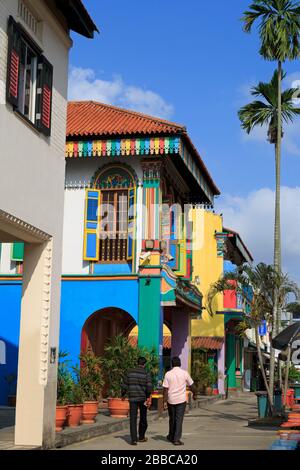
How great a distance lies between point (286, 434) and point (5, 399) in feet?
42.2

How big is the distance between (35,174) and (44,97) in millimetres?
1423

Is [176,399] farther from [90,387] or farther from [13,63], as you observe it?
[13,63]

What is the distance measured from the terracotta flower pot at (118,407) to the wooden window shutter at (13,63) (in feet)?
28.1

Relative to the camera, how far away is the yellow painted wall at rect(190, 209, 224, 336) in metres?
33.8

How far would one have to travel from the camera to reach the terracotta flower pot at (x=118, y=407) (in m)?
17.0

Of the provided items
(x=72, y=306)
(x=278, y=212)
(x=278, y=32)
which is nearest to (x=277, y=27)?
(x=278, y=32)

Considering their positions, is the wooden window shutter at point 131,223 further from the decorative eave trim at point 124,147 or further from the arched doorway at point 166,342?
the arched doorway at point 166,342

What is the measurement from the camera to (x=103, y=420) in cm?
1614

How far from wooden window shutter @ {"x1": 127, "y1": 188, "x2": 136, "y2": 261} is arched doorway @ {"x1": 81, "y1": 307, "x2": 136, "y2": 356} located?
2071mm

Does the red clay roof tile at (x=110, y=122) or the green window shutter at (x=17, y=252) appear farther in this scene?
the green window shutter at (x=17, y=252)

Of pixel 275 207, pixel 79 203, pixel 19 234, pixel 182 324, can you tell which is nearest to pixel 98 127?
pixel 79 203

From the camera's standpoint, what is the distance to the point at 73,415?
1448 centimetres

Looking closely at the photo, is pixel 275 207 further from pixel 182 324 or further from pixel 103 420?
pixel 103 420

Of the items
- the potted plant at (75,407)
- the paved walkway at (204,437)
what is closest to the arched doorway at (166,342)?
the paved walkway at (204,437)
